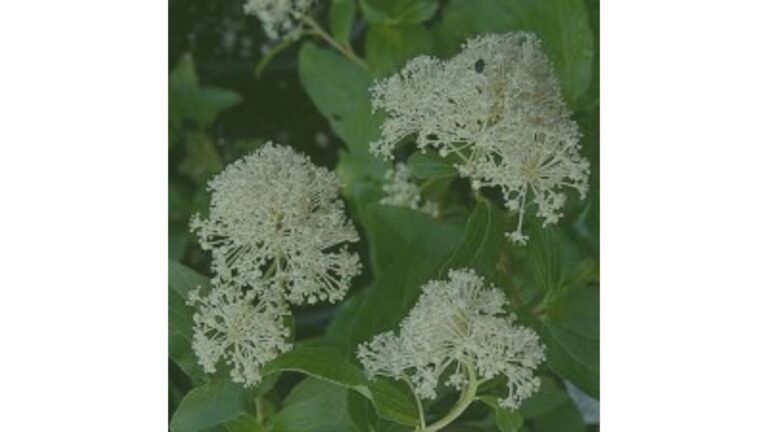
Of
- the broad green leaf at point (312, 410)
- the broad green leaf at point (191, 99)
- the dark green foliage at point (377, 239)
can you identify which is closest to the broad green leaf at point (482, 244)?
the dark green foliage at point (377, 239)

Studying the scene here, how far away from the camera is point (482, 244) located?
90 centimetres

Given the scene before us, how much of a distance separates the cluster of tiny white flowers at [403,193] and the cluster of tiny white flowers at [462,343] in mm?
86

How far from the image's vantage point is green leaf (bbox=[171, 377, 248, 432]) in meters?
0.90

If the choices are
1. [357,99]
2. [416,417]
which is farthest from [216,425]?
[357,99]

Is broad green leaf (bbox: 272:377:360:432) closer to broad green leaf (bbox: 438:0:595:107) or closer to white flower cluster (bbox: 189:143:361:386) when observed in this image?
white flower cluster (bbox: 189:143:361:386)

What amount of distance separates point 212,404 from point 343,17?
314 mm

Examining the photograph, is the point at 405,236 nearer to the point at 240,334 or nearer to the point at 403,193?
the point at 403,193

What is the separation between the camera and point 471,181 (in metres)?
0.90

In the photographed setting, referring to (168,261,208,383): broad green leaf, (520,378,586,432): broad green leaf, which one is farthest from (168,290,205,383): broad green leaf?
(520,378,586,432): broad green leaf

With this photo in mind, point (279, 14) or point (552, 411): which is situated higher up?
point (279, 14)

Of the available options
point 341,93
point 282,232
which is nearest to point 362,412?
point 282,232

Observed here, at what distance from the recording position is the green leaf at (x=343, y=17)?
1.02 meters
